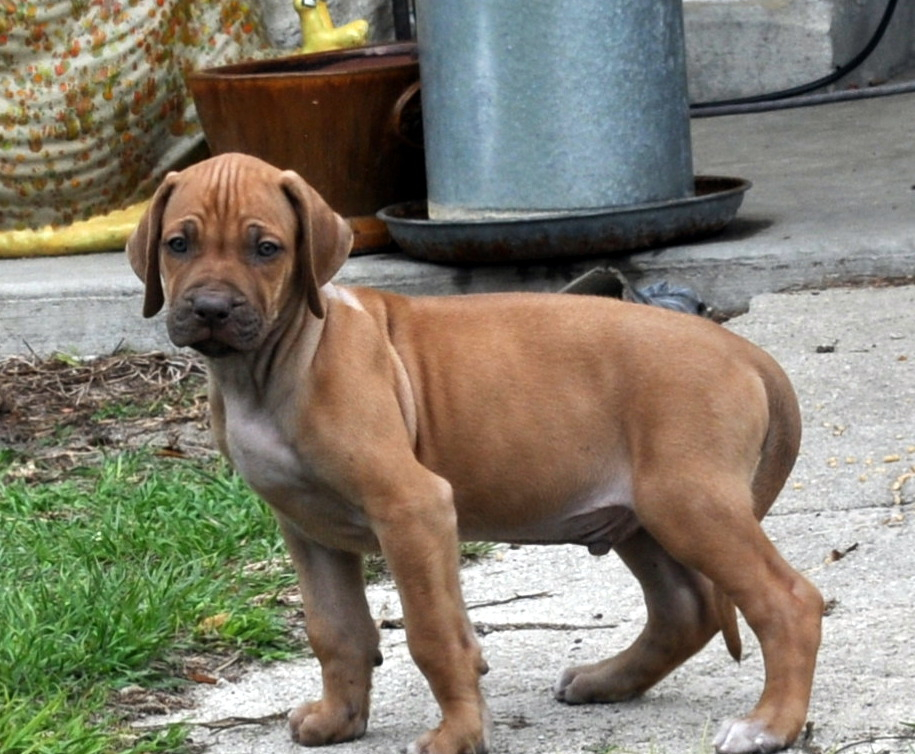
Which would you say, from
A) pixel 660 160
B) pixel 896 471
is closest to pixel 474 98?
pixel 660 160

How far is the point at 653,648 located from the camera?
3.89 metres

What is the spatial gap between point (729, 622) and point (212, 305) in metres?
1.26

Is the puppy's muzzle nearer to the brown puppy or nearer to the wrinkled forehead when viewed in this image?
the brown puppy

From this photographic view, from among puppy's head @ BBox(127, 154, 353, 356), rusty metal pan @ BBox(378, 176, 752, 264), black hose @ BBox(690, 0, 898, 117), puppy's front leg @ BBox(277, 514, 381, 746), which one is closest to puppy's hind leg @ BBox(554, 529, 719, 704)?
puppy's front leg @ BBox(277, 514, 381, 746)

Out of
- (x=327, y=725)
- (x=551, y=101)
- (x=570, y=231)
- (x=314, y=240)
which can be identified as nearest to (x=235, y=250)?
(x=314, y=240)

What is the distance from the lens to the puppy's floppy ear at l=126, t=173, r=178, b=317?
3.66 metres

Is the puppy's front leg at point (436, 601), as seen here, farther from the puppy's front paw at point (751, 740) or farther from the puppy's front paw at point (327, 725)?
the puppy's front paw at point (751, 740)

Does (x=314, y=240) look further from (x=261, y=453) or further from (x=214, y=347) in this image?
(x=261, y=453)

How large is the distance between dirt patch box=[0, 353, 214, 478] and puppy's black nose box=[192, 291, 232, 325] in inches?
109

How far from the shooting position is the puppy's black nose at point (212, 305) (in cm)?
343

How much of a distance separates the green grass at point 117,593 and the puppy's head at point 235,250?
3.08 feet

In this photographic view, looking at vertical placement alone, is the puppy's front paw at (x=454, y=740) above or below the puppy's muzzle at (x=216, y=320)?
below

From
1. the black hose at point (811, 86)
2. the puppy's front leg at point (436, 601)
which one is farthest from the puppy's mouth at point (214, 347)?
the black hose at point (811, 86)

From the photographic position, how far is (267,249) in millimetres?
3555
